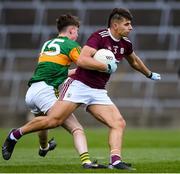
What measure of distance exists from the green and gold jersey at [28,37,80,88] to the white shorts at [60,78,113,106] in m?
0.63

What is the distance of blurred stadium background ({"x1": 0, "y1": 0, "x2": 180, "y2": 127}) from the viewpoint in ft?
88.0

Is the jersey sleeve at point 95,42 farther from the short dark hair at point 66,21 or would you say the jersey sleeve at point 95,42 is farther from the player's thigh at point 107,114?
the short dark hair at point 66,21

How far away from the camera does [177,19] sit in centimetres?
2925

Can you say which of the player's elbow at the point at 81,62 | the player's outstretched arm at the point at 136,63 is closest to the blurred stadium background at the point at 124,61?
the player's outstretched arm at the point at 136,63

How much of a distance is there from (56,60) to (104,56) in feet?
4.26

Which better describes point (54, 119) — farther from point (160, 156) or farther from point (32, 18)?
point (32, 18)

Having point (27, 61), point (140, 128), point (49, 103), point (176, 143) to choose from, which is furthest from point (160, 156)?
point (27, 61)

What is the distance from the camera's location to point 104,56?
10828mm

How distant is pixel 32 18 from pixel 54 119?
63.4 ft

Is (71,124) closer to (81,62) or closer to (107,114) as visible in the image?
(107,114)

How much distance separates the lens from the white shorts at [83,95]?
1112 centimetres

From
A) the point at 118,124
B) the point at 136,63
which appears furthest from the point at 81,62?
the point at 136,63

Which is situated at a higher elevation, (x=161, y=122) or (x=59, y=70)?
(x=59, y=70)

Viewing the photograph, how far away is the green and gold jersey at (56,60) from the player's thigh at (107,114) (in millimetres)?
882
